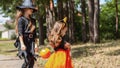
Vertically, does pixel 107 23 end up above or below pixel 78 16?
below

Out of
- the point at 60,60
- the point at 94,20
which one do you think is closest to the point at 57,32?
the point at 60,60

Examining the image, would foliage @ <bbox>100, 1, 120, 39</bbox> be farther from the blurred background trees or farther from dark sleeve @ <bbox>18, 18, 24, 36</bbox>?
dark sleeve @ <bbox>18, 18, 24, 36</bbox>

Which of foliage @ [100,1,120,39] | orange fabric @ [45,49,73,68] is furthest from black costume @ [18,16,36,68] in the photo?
foliage @ [100,1,120,39]

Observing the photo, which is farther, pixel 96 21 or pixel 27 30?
pixel 96 21

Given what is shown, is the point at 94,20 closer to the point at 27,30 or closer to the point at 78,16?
the point at 27,30

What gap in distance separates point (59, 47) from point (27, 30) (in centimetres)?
147

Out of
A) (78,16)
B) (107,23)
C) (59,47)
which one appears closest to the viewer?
(59,47)

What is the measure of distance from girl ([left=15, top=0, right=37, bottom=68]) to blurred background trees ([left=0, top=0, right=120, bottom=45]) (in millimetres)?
9482

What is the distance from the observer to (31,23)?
9.03m

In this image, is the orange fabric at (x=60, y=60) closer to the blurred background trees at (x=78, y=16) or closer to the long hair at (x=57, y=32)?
the long hair at (x=57, y=32)

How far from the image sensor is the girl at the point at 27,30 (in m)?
8.87

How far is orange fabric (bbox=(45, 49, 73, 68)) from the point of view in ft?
25.1

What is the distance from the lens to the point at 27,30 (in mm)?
8984

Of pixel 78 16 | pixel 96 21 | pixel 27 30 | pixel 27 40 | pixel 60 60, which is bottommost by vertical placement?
pixel 78 16
